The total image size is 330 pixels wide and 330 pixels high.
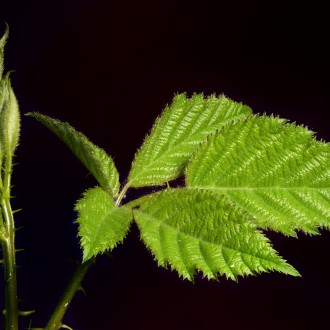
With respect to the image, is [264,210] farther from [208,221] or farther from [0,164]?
[0,164]

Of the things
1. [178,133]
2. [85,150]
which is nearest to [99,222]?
[85,150]

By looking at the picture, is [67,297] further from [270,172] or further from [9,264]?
[270,172]

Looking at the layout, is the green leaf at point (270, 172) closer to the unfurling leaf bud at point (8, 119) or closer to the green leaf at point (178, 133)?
the green leaf at point (178, 133)

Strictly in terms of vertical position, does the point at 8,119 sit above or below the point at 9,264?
above

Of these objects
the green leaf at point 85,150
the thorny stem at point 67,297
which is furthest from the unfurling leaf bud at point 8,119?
the thorny stem at point 67,297

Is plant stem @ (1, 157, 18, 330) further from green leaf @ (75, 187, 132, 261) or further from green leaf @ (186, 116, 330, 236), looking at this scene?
green leaf @ (186, 116, 330, 236)

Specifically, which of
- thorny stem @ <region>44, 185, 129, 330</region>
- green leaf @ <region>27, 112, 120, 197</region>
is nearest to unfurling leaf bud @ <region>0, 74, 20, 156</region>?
green leaf @ <region>27, 112, 120, 197</region>
